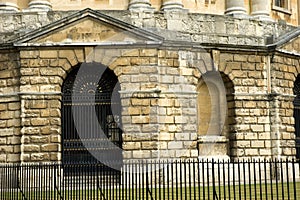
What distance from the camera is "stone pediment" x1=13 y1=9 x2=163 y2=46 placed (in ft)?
69.3

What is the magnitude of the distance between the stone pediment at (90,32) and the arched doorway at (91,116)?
3.62 feet

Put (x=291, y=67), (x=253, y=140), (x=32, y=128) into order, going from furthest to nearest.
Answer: (x=291, y=67)
(x=253, y=140)
(x=32, y=128)

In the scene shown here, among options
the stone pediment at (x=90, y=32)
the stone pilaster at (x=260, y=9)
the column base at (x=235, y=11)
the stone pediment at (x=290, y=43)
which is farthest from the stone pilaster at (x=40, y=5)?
the stone pediment at (x=290, y=43)

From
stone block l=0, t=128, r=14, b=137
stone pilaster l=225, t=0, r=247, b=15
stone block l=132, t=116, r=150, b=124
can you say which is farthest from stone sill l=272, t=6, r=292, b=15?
stone block l=0, t=128, r=14, b=137

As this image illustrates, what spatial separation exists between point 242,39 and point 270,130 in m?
4.01

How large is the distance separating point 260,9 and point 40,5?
1017 centimetres

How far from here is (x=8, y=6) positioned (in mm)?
23312

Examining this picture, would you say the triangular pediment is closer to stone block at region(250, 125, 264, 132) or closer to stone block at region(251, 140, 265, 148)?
stone block at region(250, 125, 264, 132)

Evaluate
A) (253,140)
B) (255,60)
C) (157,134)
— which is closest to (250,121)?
(253,140)

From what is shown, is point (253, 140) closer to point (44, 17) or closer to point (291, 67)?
point (291, 67)

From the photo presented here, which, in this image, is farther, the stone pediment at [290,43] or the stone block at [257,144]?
the stone pediment at [290,43]

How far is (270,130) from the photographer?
76.2 feet

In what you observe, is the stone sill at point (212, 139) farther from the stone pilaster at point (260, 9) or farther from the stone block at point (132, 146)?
the stone pilaster at point (260, 9)

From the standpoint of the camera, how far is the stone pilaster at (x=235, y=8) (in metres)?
25.0
